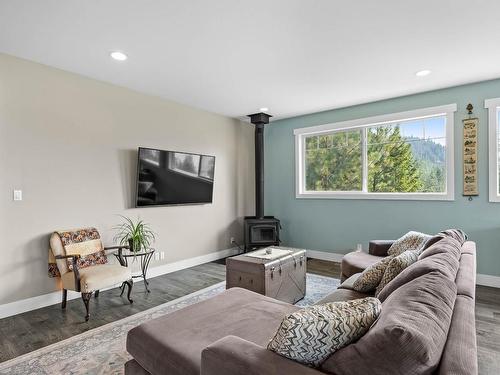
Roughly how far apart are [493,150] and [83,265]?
5.08m

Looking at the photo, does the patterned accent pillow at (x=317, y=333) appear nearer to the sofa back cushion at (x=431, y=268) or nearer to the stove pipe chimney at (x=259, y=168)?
the sofa back cushion at (x=431, y=268)

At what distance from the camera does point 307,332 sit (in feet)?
3.58

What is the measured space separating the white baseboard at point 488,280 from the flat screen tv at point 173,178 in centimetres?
404

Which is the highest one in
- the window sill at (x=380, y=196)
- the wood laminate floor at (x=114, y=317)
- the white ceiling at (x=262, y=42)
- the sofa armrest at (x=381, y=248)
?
the white ceiling at (x=262, y=42)

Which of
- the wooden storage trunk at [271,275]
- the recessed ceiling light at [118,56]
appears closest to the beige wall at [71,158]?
the recessed ceiling light at [118,56]

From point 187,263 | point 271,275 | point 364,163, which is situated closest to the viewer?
point 271,275

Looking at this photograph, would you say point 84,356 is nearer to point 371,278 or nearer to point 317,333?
point 317,333

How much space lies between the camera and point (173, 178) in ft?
14.7

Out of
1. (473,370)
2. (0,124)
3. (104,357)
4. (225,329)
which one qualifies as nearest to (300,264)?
(225,329)

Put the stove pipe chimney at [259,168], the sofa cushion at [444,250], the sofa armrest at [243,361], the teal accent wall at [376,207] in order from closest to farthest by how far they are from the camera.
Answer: the sofa armrest at [243,361]
the sofa cushion at [444,250]
the teal accent wall at [376,207]
the stove pipe chimney at [259,168]

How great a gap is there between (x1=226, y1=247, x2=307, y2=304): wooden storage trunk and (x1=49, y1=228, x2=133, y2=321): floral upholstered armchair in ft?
3.91

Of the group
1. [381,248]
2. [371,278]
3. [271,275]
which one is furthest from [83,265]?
[381,248]

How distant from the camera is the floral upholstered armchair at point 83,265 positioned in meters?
2.91

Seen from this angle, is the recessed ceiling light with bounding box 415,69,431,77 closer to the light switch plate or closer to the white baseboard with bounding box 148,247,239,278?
the white baseboard with bounding box 148,247,239,278
